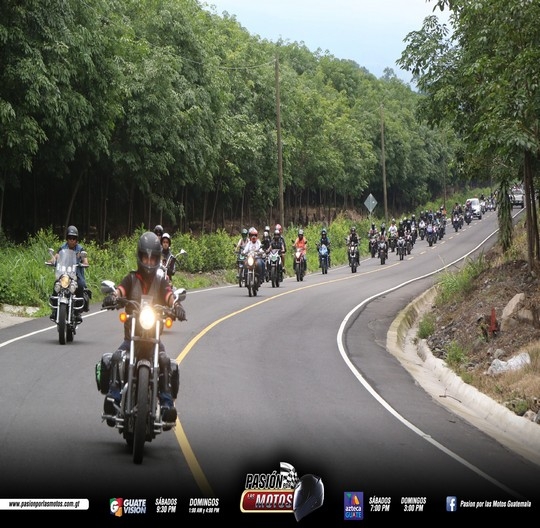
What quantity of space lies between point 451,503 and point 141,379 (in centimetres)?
294

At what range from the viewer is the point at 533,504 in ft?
28.6

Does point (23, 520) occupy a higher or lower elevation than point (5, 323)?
lower

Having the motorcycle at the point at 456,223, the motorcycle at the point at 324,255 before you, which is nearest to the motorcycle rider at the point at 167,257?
the motorcycle at the point at 324,255

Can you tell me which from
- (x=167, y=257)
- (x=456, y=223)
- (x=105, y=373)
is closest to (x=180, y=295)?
(x=105, y=373)

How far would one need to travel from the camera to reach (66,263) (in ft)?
59.3

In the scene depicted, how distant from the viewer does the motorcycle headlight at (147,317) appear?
9258 millimetres

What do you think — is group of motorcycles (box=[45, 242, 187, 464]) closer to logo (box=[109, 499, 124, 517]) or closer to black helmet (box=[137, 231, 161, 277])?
black helmet (box=[137, 231, 161, 277])

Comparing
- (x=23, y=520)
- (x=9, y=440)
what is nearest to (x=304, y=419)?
(x=9, y=440)

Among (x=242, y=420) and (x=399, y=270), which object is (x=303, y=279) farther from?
(x=242, y=420)

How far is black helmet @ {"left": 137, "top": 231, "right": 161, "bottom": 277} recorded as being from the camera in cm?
962

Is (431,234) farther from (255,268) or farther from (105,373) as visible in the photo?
(105,373)

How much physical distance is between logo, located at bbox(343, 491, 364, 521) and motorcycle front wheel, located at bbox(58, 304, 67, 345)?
10675 millimetres

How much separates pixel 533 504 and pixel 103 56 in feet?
99.6

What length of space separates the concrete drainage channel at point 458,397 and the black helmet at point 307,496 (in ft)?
14.7
